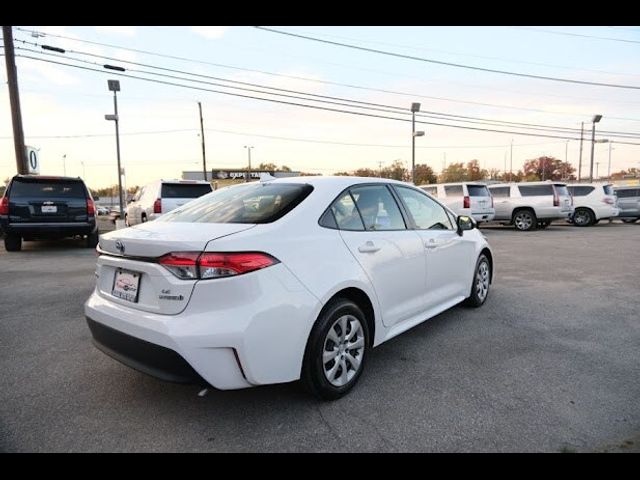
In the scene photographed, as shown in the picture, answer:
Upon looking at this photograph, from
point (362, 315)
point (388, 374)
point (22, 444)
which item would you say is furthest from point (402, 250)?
point (22, 444)

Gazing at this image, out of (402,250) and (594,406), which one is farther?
(402,250)

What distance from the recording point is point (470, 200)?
14.8m

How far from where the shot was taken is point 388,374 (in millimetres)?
3264

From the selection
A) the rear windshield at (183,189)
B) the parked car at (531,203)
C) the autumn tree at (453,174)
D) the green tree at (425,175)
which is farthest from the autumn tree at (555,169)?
the rear windshield at (183,189)

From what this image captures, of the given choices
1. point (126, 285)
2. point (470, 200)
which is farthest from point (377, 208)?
point (470, 200)

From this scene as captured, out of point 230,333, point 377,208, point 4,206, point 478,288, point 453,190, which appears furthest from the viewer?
point 453,190

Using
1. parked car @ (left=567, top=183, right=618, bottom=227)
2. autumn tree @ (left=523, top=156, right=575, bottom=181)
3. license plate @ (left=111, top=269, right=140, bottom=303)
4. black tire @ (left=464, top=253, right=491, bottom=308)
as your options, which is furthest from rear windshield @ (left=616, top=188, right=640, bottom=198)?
autumn tree @ (left=523, top=156, right=575, bottom=181)

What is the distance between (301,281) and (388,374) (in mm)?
1255

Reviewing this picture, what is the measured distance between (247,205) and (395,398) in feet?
5.72

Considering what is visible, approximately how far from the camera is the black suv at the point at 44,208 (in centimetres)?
916

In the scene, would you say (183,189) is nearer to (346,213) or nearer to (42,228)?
(42,228)

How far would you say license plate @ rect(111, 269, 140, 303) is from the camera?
2.58 meters

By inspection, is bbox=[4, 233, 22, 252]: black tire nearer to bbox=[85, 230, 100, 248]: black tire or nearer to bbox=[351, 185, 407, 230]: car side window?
bbox=[85, 230, 100, 248]: black tire
